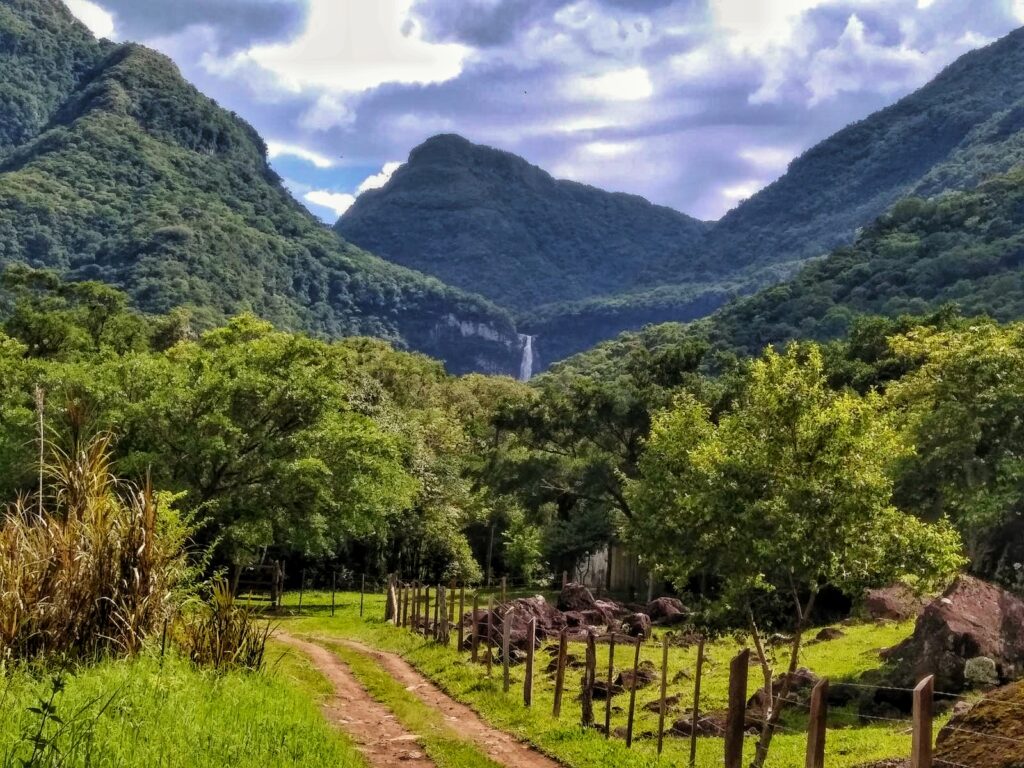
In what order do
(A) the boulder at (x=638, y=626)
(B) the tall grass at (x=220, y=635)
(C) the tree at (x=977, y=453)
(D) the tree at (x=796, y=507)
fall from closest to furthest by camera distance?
1. (B) the tall grass at (x=220, y=635)
2. (D) the tree at (x=796, y=507)
3. (C) the tree at (x=977, y=453)
4. (A) the boulder at (x=638, y=626)

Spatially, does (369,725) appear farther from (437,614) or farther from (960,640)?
A: (437,614)

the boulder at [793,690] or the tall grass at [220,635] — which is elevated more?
the tall grass at [220,635]

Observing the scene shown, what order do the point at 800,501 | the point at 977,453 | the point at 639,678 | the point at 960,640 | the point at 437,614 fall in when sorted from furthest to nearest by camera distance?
1. the point at 977,453
2. the point at 437,614
3. the point at 639,678
4. the point at 960,640
5. the point at 800,501

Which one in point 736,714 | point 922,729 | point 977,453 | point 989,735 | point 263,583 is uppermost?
point 977,453

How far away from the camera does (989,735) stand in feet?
29.4

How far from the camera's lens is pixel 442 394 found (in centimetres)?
7881

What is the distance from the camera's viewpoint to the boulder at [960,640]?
58.7 ft

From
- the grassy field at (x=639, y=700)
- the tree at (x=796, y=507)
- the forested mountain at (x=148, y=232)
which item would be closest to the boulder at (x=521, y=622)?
the grassy field at (x=639, y=700)

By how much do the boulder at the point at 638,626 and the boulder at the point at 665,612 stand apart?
361cm

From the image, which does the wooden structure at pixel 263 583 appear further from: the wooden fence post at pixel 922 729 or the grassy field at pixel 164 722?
the wooden fence post at pixel 922 729

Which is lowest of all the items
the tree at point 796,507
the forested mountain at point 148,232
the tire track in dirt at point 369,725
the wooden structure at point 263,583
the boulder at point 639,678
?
the wooden structure at point 263,583

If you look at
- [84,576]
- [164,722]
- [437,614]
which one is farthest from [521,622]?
[164,722]

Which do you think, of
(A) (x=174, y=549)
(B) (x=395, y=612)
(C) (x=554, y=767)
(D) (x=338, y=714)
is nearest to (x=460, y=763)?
(C) (x=554, y=767)

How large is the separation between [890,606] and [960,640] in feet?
34.7
